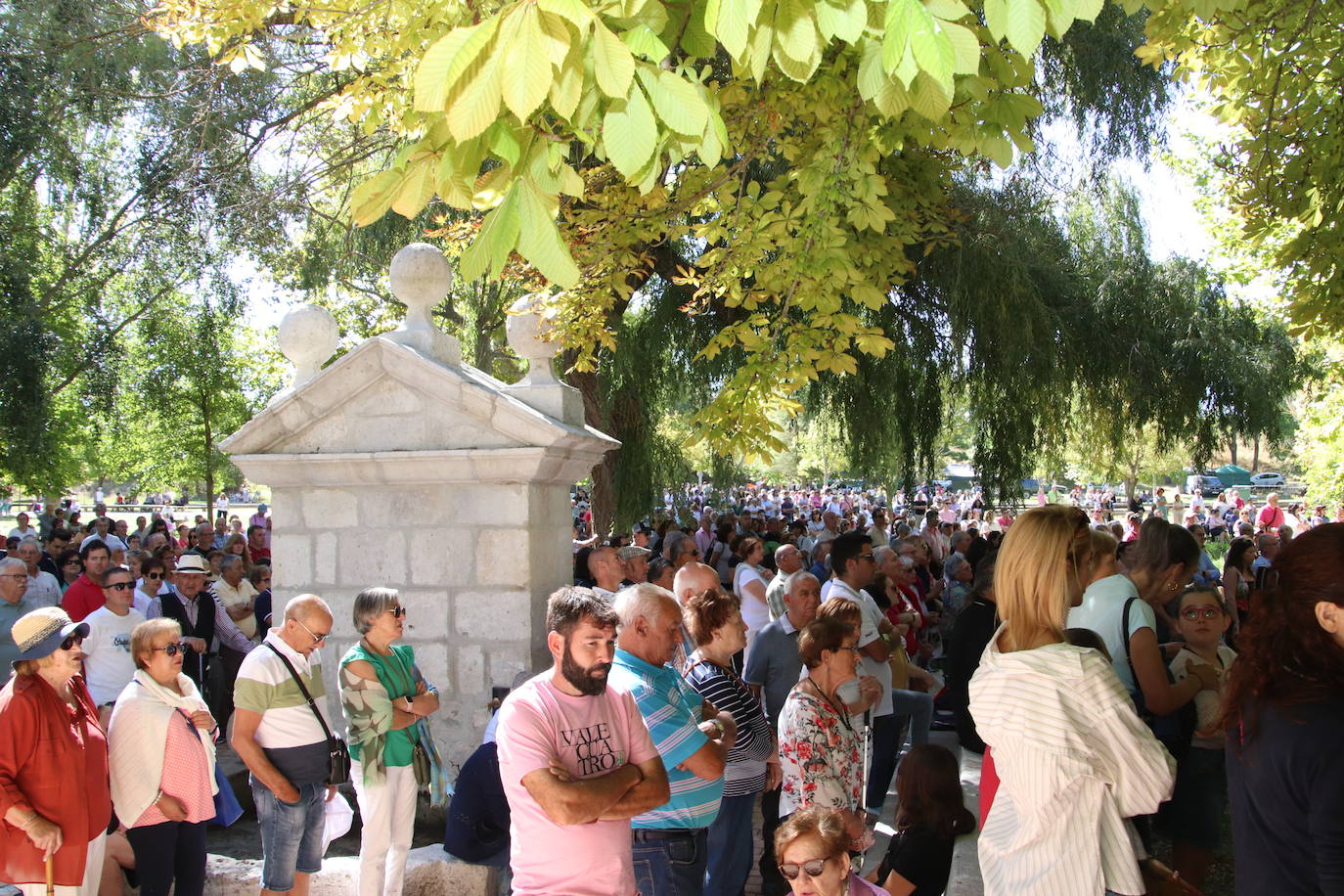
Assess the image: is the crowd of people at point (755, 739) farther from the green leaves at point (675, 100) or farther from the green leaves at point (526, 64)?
the green leaves at point (526, 64)

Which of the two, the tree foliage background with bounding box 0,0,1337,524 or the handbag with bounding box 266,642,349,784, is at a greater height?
the tree foliage background with bounding box 0,0,1337,524

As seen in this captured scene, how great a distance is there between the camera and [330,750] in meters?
4.54

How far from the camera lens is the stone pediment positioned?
17.1 feet

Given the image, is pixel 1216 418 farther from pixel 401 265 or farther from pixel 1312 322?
pixel 401 265

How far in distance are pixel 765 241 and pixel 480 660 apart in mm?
2755

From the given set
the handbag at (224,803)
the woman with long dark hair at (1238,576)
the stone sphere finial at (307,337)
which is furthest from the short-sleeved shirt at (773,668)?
the woman with long dark hair at (1238,576)

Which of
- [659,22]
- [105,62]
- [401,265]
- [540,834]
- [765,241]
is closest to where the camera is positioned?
[659,22]

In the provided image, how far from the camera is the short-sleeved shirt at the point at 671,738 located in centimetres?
369

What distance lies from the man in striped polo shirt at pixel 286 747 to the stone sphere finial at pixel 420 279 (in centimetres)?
176

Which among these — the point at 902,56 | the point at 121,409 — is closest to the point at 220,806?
the point at 902,56

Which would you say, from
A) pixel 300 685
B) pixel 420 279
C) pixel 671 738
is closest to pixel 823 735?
pixel 671 738

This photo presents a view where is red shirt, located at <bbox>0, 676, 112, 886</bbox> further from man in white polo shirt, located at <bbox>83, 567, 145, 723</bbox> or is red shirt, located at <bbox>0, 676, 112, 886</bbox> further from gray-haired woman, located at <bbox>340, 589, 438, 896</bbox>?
man in white polo shirt, located at <bbox>83, 567, 145, 723</bbox>

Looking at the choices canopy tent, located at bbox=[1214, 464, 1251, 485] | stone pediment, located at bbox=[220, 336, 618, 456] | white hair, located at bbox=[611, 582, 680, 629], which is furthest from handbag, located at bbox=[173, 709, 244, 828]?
canopy tent, located at bbox=[1214, 464, 1251, 485]

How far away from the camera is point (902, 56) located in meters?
2.30
